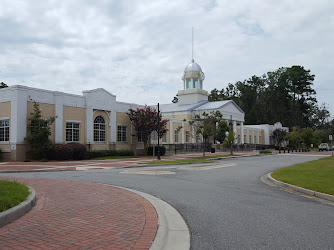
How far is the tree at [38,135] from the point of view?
27.5 metres

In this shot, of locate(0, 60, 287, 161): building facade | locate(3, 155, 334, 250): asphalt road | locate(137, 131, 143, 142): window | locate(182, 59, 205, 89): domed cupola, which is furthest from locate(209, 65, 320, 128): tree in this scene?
locate(3, 155, 334, 250): asphalt road

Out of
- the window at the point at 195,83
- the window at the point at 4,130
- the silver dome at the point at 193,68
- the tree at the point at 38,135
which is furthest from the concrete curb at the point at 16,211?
the window at the point at 195,83

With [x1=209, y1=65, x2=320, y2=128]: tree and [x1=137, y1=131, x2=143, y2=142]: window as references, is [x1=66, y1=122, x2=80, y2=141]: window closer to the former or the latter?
[x1=137, y1=131, x2=143, y2=142]: window

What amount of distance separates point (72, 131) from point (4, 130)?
6025 mm

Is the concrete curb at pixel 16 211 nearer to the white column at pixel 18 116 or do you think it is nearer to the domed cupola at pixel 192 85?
the white column at pixel 18 116

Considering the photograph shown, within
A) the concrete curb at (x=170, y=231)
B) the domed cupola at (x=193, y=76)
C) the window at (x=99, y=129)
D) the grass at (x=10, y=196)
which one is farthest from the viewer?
the domed cupola at (x=193, y=76)

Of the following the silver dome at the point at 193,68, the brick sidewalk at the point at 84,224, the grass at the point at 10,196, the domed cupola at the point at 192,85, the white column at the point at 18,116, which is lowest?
the brick sidewalk at the point at 84,224

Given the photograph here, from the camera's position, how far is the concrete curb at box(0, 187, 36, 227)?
6000mm

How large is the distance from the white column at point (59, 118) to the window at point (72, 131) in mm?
1182

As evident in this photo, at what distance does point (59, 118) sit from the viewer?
30.3 metres

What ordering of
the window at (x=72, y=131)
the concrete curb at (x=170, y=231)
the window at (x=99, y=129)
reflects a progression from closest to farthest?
the concrete curb at (x=170, y=231) < the window at (x=72, y=131) < the window at (x=99, y=129)

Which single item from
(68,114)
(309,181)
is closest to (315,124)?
(68,114)

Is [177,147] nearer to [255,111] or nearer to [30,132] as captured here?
[30,132]

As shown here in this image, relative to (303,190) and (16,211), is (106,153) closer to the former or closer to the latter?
(303,190)
